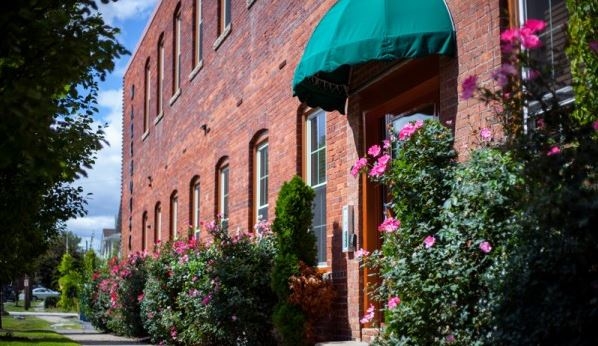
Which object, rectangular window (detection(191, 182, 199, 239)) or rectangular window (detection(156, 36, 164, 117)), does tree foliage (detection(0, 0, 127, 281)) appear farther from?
rectangular window (detection(156, 36, 164, 117))

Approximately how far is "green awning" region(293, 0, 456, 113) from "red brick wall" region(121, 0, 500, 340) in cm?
20

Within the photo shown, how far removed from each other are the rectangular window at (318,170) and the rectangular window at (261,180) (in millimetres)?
2093

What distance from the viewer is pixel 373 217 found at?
9.60 meters

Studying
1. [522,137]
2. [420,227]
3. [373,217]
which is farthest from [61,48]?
[373,217]

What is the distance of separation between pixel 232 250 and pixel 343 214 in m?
2.22

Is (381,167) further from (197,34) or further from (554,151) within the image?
(197,34)

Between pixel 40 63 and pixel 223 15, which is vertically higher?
pixel 223 15

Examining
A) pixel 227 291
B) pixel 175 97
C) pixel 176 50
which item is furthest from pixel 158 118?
pixel 227 291

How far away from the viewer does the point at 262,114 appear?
1332 centimetres

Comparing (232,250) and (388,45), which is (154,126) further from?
(388,45)

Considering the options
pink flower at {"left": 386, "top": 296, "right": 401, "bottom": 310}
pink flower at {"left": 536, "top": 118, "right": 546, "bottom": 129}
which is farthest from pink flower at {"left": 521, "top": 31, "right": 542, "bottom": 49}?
pink flower at {"left": 386, "top": 296, "right": 401, "bottom": 310}

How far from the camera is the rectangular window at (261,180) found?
13.6 m

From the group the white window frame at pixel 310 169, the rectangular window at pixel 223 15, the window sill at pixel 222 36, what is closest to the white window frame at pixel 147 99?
the rectangular window at pixel 223 15

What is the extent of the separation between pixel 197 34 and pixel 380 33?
12.0 m
